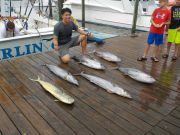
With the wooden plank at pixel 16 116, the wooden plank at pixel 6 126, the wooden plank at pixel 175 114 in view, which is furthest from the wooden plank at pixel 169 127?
the wooden plank at pixel 6 126

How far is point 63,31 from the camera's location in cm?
572

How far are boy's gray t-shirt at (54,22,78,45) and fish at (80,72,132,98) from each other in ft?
4.97

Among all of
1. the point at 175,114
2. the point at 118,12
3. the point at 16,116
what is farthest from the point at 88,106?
the point at 118,12

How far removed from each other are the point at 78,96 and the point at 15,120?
3.94 ft

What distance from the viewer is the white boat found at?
14876 millimetres

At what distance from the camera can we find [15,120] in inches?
130

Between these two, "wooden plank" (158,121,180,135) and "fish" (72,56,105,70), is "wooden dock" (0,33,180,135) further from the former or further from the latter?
"fish" (72,56,105,70)

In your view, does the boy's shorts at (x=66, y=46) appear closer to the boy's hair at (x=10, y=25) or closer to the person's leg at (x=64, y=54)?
the person's leg at (x=64, y=54)

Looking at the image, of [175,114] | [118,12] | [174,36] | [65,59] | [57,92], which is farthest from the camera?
[118,12]

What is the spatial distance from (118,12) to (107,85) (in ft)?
41.3

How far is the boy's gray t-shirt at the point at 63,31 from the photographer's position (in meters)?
5.60

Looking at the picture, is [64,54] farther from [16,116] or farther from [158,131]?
[158,131]

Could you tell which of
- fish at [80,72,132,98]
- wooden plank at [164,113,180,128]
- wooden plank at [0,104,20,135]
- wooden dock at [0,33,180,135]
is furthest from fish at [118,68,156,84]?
wooden plank at [0,104,20,135]

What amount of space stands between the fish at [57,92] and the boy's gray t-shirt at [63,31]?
5.46 ft
